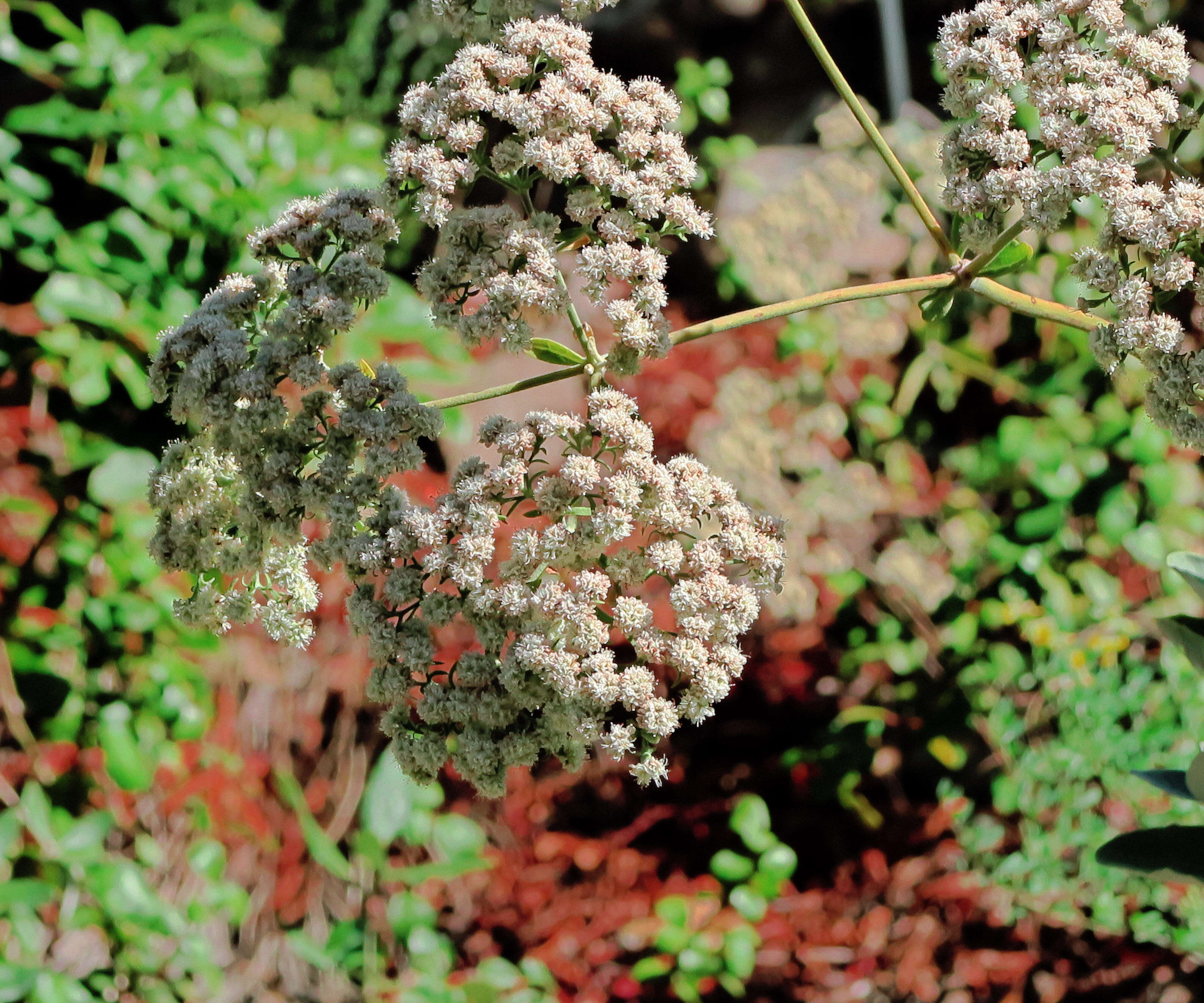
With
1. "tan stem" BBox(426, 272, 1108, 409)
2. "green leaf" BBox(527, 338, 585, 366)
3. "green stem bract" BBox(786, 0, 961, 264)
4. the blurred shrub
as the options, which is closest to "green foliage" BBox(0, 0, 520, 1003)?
the blurred shrub

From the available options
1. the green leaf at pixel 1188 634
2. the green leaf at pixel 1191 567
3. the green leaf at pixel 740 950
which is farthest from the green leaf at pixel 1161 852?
the green leaf at pixel 740 950

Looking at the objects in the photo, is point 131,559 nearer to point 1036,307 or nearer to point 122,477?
point 122,477

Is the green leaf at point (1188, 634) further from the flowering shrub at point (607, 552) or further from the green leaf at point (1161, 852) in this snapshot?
the flowering shrub at point (607, 552)

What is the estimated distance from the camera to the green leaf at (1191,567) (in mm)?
1594

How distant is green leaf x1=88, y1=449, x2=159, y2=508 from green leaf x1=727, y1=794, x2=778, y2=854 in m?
1.86

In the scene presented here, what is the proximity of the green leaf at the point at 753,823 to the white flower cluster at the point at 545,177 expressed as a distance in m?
2.22

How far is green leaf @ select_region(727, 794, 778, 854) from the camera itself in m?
3.31

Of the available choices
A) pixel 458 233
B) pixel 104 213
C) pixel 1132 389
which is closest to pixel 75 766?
pixel 104 213

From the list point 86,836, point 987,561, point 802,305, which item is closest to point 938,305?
point 802,305

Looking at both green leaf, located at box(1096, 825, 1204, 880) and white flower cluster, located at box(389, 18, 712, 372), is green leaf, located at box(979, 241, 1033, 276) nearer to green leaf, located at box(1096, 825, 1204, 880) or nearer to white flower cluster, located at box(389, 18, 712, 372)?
white flower cluster, located at box(389, 18, 712, 372)

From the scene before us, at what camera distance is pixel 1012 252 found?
162 centimetres

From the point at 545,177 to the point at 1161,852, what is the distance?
1283 millimetres

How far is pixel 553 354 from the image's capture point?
160 centimetres

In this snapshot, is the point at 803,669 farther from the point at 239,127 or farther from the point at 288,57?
the point at 288,57
